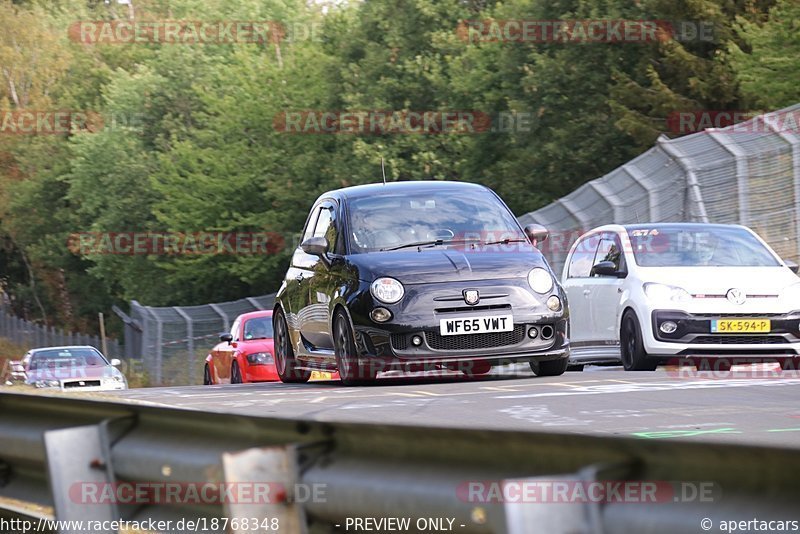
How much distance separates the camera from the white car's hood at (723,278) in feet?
49.5

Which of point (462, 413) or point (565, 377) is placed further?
point (565, 377)

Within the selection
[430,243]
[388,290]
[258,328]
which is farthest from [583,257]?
[258,328]

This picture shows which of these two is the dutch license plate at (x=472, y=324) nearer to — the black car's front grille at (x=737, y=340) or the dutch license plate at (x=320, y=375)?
the black car's front grille at (x=737, y=340)

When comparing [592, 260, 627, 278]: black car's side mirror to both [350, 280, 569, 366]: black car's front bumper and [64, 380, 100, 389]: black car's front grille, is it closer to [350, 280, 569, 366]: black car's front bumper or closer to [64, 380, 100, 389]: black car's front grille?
[350, 280, 569, 366]: black car's front bumper

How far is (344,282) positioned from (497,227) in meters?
1.61

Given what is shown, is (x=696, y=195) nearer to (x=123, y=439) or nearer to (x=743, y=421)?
(x=743, y=421)

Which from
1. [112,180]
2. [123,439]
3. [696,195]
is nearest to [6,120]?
[112,180]

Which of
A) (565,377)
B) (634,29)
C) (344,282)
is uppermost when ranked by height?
(634,29)

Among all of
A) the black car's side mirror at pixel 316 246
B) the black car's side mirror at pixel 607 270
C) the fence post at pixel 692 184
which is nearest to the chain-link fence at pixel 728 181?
the fence post at pixel 692 184

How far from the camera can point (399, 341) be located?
12.7m

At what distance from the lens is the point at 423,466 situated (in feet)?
12.2

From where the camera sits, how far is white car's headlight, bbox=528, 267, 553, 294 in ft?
42.6

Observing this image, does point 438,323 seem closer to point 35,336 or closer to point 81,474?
point 81,474

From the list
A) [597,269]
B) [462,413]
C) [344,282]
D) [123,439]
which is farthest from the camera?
[597,269]
